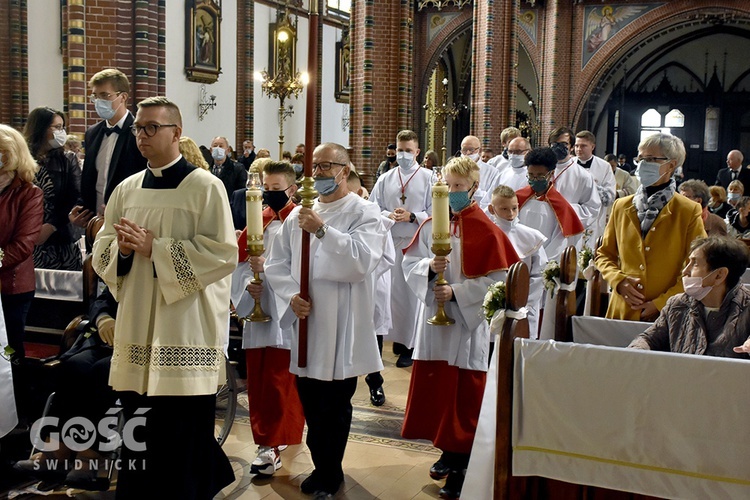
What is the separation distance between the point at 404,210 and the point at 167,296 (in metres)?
4.46

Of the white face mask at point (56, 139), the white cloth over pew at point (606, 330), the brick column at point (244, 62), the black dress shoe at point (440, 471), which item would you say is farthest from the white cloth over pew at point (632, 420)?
the brick column at point (244, 62)

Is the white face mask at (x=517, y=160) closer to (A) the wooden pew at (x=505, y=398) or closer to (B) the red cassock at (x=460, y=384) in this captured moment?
(B) the red cassock at (x=460, y=384)

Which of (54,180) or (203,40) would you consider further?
(203,40)

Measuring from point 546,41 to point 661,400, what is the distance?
2097 centimetres

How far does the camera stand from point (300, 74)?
23.9 m

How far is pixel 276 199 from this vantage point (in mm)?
5301

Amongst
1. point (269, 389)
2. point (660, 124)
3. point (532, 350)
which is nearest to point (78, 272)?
point (269, 389)

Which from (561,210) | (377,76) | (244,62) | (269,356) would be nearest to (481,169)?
(561,210)

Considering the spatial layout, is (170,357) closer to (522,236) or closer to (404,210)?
(522,236)

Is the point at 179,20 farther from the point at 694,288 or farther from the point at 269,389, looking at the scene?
the point at 694,288

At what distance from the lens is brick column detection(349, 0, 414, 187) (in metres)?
12.2

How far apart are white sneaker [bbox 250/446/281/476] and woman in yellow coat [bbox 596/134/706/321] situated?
2159 millimetres

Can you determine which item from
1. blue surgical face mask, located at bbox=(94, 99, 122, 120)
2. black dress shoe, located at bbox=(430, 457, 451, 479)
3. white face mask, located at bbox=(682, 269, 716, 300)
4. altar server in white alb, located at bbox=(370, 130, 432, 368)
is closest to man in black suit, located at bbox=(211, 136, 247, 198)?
altar server in white alb, located at bbox=(370, 130, 432, 368)

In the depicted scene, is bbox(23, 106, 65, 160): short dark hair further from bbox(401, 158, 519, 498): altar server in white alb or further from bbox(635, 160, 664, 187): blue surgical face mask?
bbox(635, 160, 664, 187): blue surgical face mask
